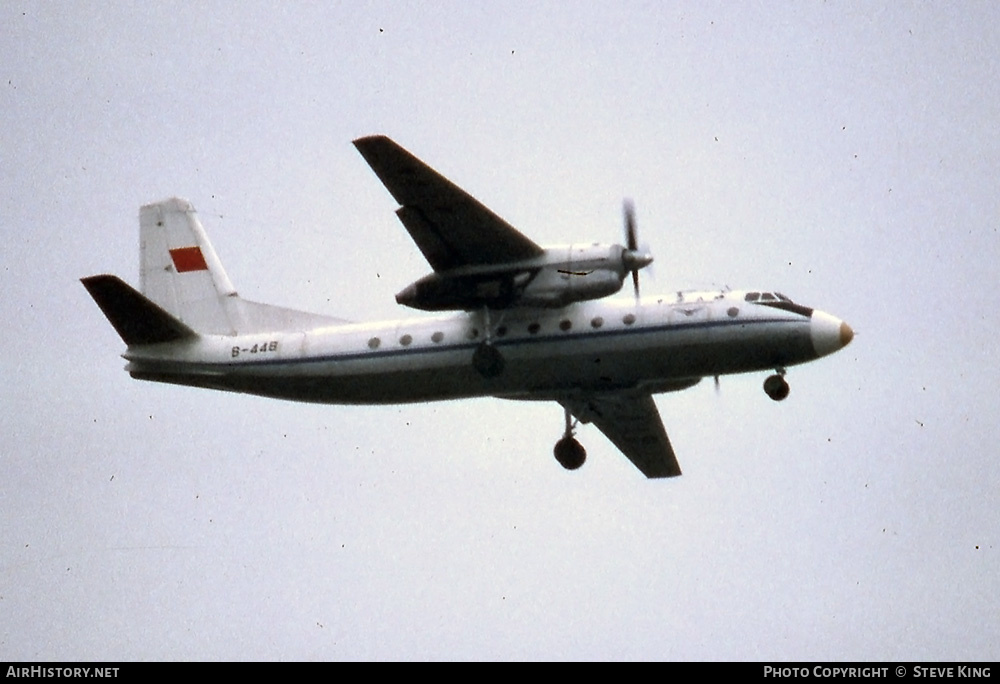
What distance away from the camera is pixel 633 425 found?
98.9ft

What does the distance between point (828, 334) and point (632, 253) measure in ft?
12.1

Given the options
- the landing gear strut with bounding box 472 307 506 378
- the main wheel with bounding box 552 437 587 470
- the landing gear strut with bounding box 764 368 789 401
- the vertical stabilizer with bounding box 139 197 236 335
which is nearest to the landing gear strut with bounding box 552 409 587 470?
the main wheel with bounding box 552 437 587 470

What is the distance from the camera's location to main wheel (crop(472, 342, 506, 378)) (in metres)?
26.2

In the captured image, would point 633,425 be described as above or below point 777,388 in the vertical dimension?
below

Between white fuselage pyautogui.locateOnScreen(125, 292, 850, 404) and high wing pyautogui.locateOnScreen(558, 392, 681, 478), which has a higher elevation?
white fuselage pyautogui.locateOnScreen(125, 292, 850, 404)

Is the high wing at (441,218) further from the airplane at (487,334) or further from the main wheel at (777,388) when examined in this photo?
the main wheel at (777,388)

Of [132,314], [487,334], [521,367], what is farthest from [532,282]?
[132,314]

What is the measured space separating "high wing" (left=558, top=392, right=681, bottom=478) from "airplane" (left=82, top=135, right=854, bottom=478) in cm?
9

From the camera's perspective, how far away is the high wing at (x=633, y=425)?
93.9 ft

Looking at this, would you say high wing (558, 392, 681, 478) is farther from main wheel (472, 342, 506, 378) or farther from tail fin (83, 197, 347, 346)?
tail fin (83, 197, 347, 346)

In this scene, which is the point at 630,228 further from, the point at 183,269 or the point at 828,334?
the point at 183,269

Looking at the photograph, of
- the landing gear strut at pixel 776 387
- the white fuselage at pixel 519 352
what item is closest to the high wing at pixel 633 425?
the white fuselage at pixel 519 352

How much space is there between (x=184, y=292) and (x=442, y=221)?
7.65 metres
